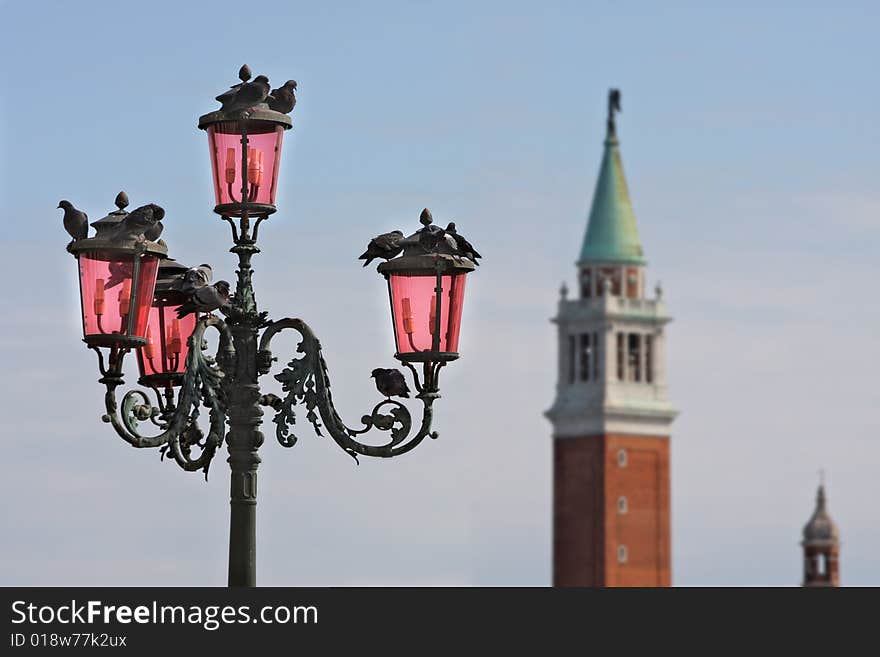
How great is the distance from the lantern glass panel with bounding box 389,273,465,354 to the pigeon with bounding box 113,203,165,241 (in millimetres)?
1330

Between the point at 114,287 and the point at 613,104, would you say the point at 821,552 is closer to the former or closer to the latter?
the point at 613,104

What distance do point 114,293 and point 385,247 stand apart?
1510mm

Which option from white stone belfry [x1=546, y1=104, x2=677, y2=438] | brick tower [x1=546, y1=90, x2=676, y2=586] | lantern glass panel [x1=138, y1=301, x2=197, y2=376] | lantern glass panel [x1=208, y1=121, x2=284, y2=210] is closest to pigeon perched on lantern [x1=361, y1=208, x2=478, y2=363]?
lantern glass panel [x1=208, y1=121, x2=284, y2=210]

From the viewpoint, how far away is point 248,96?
16234 millimetres

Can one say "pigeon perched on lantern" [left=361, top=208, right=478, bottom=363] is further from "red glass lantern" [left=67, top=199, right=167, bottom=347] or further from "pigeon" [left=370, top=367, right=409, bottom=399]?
"red glass lantern" [left=67, top=199, right=167, bottom=347]

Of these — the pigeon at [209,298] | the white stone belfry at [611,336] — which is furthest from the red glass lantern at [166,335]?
the white stone belfry at [611,336]

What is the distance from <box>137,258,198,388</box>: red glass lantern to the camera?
17172mm

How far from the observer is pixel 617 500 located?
117m

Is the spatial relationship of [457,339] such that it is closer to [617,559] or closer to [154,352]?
[154,352]

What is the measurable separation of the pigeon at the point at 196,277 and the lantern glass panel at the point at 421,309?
100cm

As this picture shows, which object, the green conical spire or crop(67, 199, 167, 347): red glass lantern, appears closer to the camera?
Answer: crop(67, 199, 167, 347): red glass lantern

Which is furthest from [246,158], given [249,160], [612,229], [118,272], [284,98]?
[612,229]

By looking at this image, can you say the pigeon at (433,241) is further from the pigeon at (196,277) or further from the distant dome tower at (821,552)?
the distant dome tower at (821,552)
